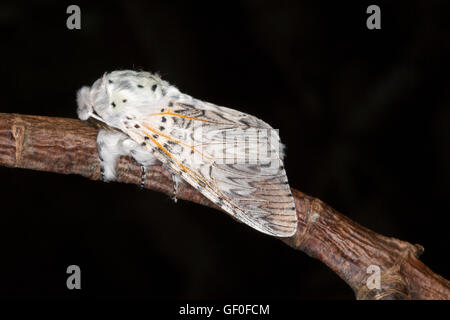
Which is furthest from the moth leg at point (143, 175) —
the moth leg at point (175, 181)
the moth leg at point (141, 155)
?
the moth leg at point (175, 181)

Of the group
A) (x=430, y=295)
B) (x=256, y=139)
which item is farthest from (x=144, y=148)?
(x=430, y=295)

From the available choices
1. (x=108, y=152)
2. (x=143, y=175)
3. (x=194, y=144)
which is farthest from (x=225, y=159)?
(x=108, y=152)

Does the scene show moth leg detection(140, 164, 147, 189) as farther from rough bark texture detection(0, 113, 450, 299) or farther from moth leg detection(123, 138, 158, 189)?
rough bark texture detection(0, 113, 450, 299)

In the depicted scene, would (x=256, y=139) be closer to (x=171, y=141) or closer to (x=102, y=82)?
(x=171, y=141)

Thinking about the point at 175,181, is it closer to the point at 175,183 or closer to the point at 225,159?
the point at 175,183

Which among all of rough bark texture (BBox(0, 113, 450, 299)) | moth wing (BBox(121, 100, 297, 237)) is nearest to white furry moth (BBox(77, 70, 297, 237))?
moth wing (BBox(121, 100, 297, 237))

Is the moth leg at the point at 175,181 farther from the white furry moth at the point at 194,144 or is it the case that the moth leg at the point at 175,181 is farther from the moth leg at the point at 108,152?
the moth leg at the point at 108,152
